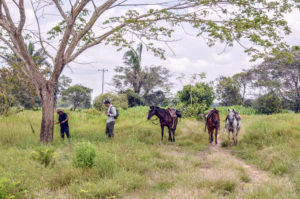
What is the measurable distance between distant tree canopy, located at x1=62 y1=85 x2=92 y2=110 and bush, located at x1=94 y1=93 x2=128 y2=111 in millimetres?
17721

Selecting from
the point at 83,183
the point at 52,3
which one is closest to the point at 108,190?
the point at 83,183

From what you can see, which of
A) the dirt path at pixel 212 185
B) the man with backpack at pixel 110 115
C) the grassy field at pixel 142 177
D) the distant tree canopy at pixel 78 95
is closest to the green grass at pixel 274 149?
the grassy field at pixel 142 177

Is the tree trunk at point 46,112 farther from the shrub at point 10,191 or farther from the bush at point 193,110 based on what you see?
the bush at point 193,110

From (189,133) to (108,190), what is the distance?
9.74 metres

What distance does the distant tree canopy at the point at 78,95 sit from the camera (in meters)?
47.7

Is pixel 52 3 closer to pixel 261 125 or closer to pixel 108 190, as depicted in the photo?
pixel 108 190

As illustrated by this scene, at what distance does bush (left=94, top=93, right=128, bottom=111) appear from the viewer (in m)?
29.4

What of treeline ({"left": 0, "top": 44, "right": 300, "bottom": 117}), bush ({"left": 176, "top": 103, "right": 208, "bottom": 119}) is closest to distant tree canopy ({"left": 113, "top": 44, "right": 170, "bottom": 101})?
treeline ({"left": 0, "top": 44, "right": 300, "bottom": 117})

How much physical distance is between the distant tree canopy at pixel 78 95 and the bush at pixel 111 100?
17.7 m

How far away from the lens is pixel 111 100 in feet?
104

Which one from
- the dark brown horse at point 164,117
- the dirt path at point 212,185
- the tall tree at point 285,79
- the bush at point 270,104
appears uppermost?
the tall tree at point 285,79

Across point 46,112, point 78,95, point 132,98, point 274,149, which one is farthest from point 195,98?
point 78,95

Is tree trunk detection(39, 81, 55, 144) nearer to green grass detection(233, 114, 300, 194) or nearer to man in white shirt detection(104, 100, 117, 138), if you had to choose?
man in white shirt detection(104, 100, 117, 138)

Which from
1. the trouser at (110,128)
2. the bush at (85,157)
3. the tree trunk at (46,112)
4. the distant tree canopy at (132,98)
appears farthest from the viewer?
the distant tree canopy at (132,98)
